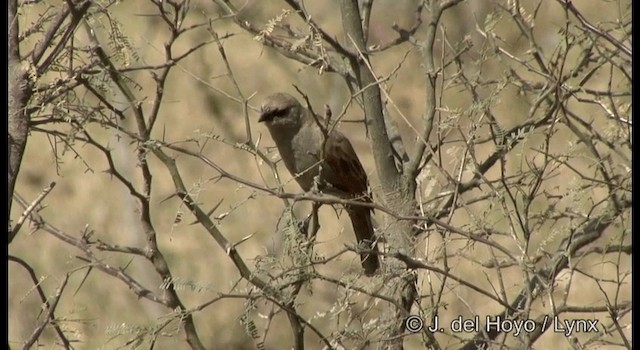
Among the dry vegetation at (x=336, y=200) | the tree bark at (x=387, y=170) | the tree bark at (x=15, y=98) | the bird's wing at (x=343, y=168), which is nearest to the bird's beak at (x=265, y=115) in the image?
the dry vegetation at (x=336, y=200)

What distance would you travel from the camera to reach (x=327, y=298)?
6512 millimetres

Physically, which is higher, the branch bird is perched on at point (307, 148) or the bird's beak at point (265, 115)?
the bird's beak at point (265, 115)

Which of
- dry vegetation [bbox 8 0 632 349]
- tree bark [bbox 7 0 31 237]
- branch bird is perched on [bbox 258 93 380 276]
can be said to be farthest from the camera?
branch bird is perched on [bbox 258 93 380 276]

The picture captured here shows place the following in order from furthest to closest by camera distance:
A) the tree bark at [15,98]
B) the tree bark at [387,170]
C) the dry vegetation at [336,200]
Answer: the tree bark at [387,170] → the dry vegetation at [336,200] → the tree bark at [15,98]

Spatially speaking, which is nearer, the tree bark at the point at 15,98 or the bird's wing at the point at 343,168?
the tree bark at the point at 15,98

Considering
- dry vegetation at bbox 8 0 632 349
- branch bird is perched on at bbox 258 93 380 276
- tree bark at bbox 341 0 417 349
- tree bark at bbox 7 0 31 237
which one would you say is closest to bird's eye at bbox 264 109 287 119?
branch bird is perched on at bbox 258 93 380 276

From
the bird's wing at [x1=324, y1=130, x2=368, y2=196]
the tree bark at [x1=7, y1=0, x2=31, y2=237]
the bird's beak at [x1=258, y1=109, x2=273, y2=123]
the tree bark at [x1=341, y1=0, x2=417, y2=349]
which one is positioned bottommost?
the tree bark at [x1=7, y1=0, x2=31, y2=237]

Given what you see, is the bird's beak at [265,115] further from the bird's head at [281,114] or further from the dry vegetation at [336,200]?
the dry vegetation at [336,200]

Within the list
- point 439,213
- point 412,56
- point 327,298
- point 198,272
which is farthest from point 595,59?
point 412,56

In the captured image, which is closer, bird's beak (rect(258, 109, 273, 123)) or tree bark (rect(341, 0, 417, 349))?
tree bark (rect(341, 0, 417, 349))

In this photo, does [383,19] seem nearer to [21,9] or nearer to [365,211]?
[365,211]

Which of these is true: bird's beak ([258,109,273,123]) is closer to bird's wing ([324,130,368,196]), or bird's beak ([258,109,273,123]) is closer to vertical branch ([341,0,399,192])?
bird's wing ([324,130,368,196])


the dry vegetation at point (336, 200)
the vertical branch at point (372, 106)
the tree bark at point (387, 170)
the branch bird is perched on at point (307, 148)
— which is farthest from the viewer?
the branch bird is perched on at point (307, 148)

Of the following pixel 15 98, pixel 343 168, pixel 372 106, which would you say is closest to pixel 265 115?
pixel 343 168
